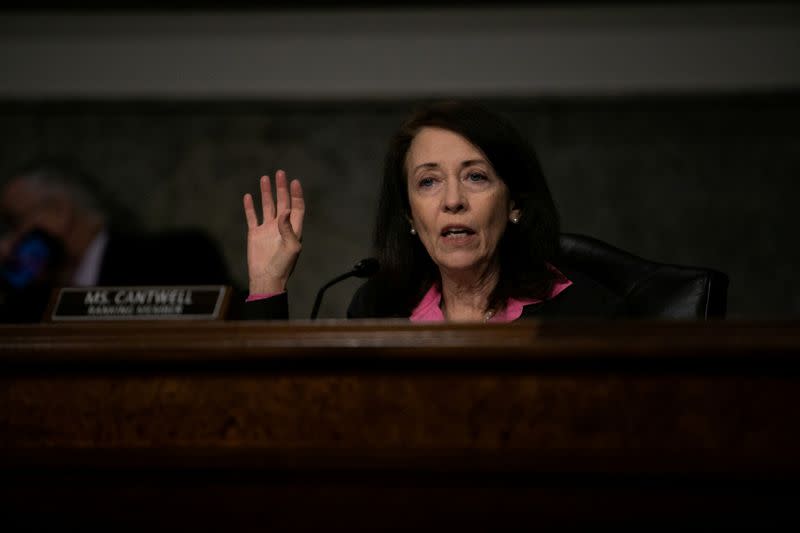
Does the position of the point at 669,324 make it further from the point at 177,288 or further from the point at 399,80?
the point at 399,80

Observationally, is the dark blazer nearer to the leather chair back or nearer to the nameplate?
the leather chair back

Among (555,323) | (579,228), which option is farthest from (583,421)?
(579,228)

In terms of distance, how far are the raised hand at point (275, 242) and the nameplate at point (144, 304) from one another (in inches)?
14.3

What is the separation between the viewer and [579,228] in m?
3.65

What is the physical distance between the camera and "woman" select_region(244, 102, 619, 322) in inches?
56.4

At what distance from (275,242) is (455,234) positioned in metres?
0.36

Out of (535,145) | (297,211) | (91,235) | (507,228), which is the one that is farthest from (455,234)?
(91,235)

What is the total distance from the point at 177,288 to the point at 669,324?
0.66m

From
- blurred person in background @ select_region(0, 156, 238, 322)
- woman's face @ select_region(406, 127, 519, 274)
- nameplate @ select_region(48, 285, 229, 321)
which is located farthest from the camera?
blurred person in background @ select_region(0, 156, 238, 322)

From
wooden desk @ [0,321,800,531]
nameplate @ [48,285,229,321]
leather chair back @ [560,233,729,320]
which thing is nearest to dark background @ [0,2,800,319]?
leather chair back @ [560,233,729,320]

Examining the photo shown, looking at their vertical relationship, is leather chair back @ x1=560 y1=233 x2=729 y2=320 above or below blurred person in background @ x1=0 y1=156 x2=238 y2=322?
below

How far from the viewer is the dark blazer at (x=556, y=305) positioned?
4.44 ft

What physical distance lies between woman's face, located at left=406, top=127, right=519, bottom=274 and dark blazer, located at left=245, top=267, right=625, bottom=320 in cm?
17

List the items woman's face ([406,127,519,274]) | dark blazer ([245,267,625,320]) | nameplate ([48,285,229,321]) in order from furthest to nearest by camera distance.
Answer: woman's face ([406,127,519,274])
dark blazer ([245,267,625,320])
nameplate ([48,285,229,321])
